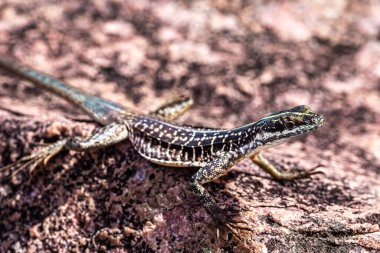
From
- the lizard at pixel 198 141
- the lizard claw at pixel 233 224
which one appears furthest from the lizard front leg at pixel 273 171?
the lizard claw at pixel 233 224

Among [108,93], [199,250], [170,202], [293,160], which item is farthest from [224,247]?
[108,93]

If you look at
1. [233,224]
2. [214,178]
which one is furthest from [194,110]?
[233,224]

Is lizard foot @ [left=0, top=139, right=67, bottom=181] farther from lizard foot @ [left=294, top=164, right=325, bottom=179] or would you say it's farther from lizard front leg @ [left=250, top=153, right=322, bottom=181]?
lizard foot @ [left=294, top=164, right=325, bottom=179]

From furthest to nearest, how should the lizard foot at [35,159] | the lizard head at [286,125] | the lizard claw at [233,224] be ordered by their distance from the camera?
the lizard foot at [35,159] < the lizard head at [286,125] < the lizard claw at [233,224]

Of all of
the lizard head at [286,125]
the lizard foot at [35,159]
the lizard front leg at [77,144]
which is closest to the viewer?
the lizard head at [286,125]

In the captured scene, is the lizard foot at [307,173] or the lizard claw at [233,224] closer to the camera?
the lizard claw at [233,224]

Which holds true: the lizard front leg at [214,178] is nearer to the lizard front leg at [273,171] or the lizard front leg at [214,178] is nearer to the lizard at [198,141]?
the lizard at [198,141]

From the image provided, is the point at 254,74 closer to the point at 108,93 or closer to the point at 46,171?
the point at 108,93
